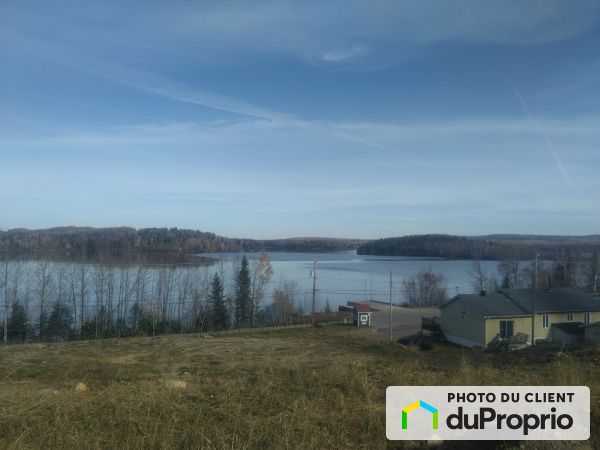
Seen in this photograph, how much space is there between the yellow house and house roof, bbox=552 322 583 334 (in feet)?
0.45

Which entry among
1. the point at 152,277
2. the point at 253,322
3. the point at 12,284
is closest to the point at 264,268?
the point at 253,322

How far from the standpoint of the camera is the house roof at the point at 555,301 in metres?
22.8

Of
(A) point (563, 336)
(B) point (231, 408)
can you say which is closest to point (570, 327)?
(A) point (563, 336)

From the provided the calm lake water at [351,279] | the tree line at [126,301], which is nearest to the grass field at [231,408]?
the tree line at [126,301]

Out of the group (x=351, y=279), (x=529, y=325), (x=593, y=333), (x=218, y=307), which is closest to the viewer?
(x=593, y=333)

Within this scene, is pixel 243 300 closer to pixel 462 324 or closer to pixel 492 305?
pixel 462 324

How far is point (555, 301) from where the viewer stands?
2366cm

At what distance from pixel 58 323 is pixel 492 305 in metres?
25.5

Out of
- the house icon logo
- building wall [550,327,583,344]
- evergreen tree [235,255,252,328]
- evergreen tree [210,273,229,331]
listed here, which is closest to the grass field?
the house icon logo

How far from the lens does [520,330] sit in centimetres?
2203

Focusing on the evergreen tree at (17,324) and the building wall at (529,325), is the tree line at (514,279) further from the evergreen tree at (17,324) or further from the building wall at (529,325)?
the evergreen tree at (17,324)

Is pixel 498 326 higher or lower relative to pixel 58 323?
higher

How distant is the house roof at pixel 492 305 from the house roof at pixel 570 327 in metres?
2.48

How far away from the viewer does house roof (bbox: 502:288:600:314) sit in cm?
2278
